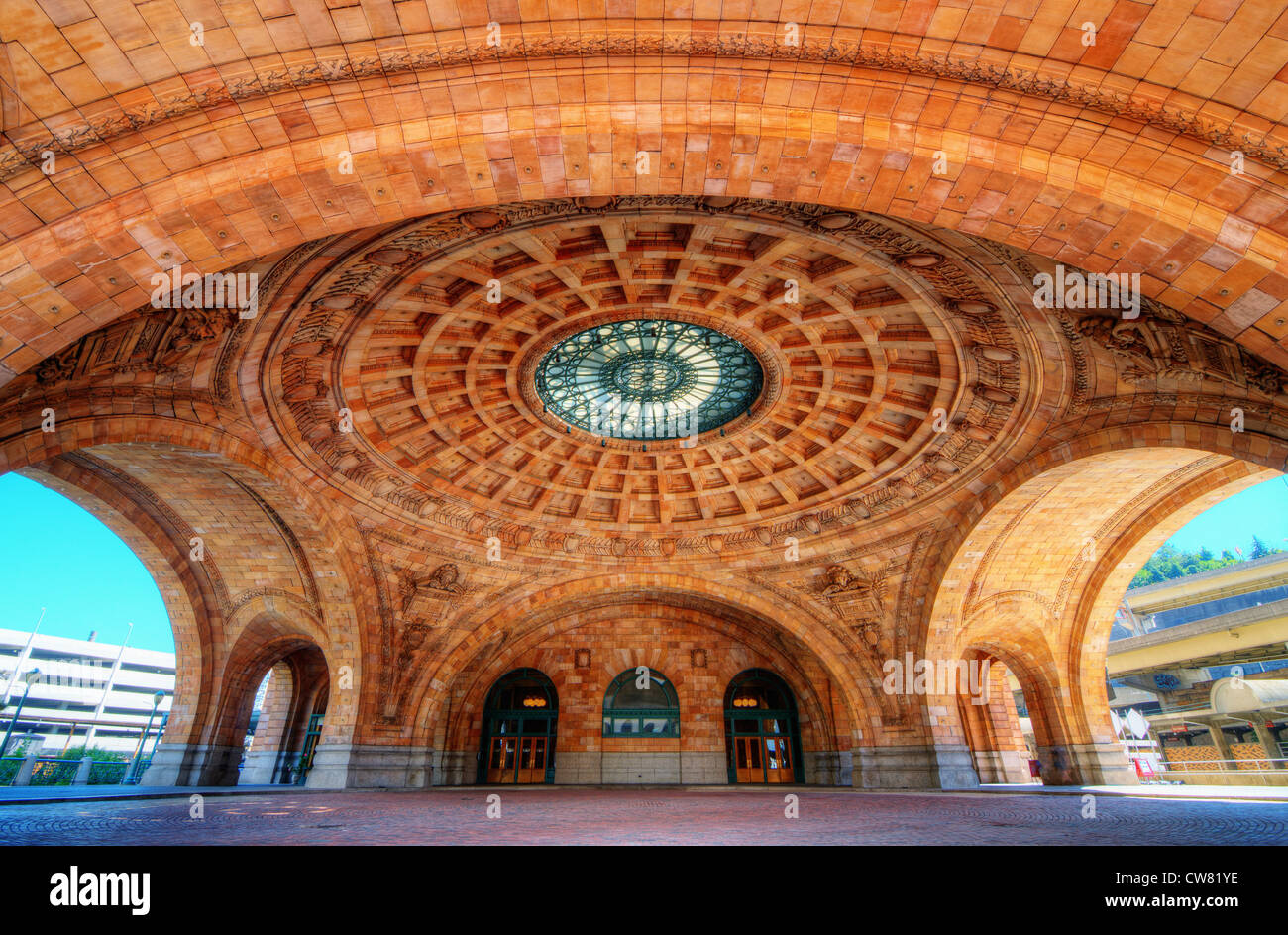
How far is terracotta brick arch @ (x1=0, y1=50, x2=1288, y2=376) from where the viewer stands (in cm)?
651

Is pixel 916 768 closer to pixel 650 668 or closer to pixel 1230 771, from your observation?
pixel 650 668

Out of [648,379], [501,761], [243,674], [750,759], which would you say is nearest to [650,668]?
[750,759]

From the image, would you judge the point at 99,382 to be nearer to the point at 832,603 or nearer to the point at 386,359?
the point at 386,359

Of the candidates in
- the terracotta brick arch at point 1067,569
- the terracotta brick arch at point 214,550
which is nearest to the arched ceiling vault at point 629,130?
the terracotta brick arch at point 214,550

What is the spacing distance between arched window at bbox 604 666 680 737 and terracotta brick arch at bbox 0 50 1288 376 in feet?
66.6

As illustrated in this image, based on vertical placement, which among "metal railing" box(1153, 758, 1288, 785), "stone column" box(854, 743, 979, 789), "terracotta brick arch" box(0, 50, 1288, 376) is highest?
"terracotta brick arch" box(0, 50, 1288, 376)

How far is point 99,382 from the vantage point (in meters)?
9.67

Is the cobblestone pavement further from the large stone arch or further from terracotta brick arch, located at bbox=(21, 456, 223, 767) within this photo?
the large stone arch

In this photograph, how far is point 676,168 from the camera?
735 centimetres

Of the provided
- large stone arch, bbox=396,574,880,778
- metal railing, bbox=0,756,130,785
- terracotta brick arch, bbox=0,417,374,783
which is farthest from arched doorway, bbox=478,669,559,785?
metal railing, bbox=0,756,130,785

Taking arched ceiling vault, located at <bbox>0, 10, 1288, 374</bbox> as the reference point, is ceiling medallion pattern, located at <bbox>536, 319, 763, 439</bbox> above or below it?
above

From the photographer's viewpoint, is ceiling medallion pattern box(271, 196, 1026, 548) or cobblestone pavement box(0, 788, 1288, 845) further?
ceiling medallion pattern box(271, 196, 1026, 548)

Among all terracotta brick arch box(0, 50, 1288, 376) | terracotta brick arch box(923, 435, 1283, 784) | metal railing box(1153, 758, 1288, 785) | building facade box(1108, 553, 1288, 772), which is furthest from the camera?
building facade box(1108, 553, 1288, 772)
